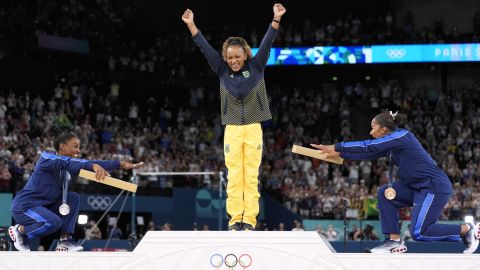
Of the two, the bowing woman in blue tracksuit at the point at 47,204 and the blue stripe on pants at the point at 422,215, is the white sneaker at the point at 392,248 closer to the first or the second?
the blue stripe on pants at the point at 422,215

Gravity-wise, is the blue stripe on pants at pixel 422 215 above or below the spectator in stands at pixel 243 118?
below

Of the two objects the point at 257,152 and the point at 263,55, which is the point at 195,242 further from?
the point at 263,55

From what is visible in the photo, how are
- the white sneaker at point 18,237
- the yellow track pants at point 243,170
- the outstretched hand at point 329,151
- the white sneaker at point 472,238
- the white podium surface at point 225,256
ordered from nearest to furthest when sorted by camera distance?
the white podium surface at point 225,256, the outstretched hand at point 329,151, the white sneaker at point 472,238, the yellow track pants at point 243,170, the white sneaker at point 18,237

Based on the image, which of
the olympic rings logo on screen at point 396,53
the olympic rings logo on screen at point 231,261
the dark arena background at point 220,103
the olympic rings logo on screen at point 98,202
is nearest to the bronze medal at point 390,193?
the olympic rings logo on screen at point 231,261

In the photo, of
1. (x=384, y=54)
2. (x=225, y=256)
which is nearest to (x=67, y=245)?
(x=225, y=256)

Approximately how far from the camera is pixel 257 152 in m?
9.61

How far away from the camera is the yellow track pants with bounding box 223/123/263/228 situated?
955cm

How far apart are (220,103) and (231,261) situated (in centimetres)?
1362

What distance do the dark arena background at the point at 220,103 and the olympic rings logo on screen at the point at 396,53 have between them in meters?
0.06

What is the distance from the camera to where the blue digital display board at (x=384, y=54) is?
1420 inches

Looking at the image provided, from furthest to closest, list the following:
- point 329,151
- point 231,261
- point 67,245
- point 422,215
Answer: point 67,245 < point 422,215 < point 329,151 < point 231,261

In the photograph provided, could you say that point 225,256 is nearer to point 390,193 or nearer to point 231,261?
point 231,261

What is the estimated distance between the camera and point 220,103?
848 inches

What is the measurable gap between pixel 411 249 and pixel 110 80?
18224 millimetres
